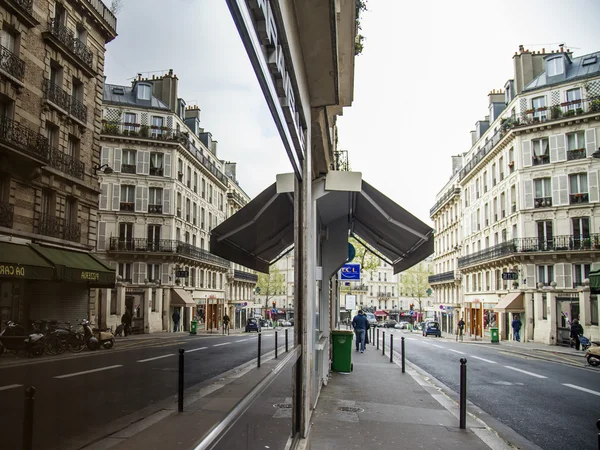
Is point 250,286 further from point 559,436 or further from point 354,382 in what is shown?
point 354,382

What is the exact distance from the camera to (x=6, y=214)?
94 centimetres

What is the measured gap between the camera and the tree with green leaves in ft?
12.2

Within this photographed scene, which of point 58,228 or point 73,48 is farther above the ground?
point 73,48

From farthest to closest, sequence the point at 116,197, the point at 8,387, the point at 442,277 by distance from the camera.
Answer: the point at 442,277
the point at 116,197
the point at 8,387

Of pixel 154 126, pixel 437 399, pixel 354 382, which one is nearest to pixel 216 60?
pixel 154 126

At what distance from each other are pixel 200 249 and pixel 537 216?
41.4 metres

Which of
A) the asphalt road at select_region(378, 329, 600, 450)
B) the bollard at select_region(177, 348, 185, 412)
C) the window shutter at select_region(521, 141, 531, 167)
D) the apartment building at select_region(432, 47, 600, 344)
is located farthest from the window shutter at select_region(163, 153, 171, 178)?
the window shutter at select_region(521, 141, 531, 167)

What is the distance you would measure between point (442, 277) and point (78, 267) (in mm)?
70049

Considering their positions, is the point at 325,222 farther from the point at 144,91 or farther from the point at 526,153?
the point at 526,153

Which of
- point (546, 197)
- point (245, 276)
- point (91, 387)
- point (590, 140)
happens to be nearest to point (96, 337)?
point (91, 387)

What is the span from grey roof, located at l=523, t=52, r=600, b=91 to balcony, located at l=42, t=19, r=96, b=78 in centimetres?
4434

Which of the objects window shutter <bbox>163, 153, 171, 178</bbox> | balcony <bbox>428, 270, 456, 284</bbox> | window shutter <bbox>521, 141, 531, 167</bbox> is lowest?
window shutter <bbox>163, 153, 171, 178</bbox>

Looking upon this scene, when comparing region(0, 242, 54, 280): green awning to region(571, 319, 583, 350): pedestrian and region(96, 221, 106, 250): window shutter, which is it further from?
region(571, 319, 583, 350): pedestrian

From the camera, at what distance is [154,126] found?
5.49 ft
